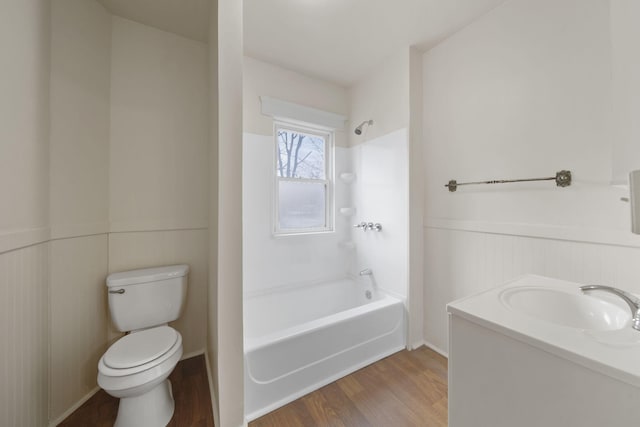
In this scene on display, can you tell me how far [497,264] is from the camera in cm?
162

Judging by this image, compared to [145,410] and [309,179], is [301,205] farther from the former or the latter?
[145,410]

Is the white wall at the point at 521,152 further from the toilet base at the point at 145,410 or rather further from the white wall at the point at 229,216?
the toilet base at the point at 145,410

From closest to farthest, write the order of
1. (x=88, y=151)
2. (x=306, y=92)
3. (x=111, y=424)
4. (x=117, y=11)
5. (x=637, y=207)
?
1. (x=637, y=207)
2. (x=111, y=424)
3. (x=88, y=151)
4. (x=117, y=11)
5. (x=306, y=92)

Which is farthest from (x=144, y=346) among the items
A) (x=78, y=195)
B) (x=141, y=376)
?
(x=78, y=195)

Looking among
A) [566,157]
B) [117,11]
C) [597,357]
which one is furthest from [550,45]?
[117,11]

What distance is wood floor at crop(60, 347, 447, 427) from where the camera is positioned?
4.31ft

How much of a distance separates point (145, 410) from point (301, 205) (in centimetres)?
189

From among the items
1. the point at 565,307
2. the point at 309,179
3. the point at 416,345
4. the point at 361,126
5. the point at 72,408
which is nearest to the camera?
the point at 565,307

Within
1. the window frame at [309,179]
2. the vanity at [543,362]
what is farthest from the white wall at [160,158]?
the vanity at [543,362]

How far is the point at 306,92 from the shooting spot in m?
2.47

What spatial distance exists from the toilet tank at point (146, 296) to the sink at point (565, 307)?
1.88 metres

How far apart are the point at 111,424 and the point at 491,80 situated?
10.3 ft

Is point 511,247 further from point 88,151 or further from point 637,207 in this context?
point 88,151

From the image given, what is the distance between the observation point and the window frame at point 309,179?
2.39m
